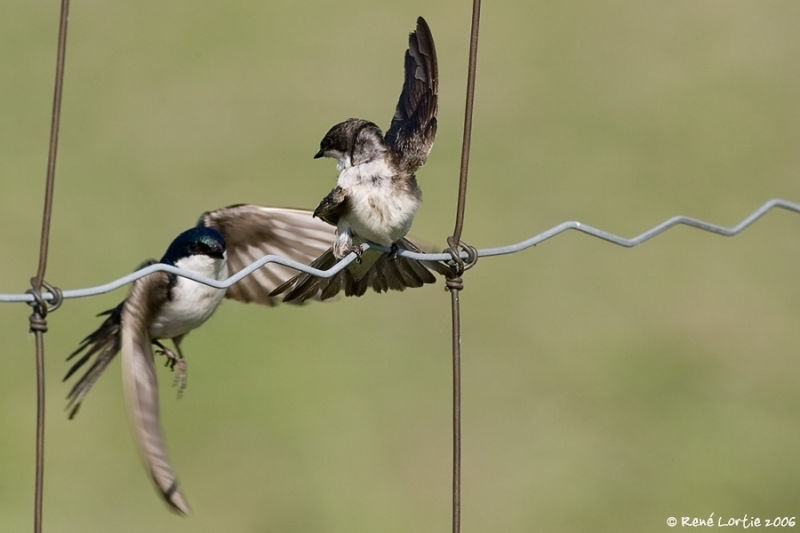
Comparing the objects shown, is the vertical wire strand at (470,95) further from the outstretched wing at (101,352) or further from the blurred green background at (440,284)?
the blurred green background at (440,284)

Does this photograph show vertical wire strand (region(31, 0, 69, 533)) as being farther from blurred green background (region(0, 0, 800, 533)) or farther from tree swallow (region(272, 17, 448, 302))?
blurred green background (region(0, 0, 800, 533))

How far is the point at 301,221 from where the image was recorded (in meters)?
4.69

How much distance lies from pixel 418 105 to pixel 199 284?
1.08m

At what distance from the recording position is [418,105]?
385 centimetres

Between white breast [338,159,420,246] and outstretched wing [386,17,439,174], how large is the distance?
75 mm

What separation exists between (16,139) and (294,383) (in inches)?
153

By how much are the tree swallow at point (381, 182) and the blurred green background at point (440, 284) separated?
3.31 meters

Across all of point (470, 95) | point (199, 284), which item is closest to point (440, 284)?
point (199, 284)

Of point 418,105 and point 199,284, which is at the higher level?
point 418,105

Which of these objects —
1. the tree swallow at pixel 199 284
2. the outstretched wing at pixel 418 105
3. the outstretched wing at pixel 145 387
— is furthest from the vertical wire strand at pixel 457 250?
the tree swallow at pixel 199 284

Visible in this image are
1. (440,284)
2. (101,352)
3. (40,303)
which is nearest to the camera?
(40,303)

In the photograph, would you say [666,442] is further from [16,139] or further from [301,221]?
[16,139]

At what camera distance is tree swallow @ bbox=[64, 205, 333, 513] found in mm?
4066

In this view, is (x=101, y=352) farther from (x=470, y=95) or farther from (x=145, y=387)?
(x=470, y=95)
